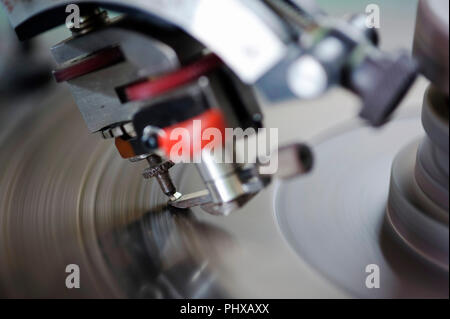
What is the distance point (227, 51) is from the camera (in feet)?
1.19

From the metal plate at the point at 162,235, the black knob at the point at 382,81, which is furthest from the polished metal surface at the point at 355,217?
the black knob at the point at 382,81

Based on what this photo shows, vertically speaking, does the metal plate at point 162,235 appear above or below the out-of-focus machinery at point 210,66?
below

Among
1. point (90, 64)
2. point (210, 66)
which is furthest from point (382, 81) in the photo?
point (90, 64)

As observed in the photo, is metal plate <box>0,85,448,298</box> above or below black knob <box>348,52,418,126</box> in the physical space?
below

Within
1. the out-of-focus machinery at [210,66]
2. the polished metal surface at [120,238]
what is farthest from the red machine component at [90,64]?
the polished metal surface at [120,238]

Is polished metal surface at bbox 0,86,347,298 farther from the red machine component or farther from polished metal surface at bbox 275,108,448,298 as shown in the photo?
the red machine component

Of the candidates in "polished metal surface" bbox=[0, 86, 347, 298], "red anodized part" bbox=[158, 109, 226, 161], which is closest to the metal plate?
"polished metal surface" bbox=[0, 86, 347, 298]

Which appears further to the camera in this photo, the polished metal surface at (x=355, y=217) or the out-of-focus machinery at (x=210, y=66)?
the polished metal surface at (x=355, y=217)

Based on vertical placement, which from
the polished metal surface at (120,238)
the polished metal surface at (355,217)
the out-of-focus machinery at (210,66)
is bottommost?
the polished metal surface at (355,217)

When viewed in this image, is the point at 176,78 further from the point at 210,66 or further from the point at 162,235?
the point at 162,235

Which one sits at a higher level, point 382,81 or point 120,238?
point 382,81

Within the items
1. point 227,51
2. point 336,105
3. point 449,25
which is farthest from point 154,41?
point 336,105

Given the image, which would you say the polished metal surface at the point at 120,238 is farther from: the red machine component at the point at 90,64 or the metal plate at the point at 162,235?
the red machine component at the point at 90,64

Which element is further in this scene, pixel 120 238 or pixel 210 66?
pixel 120 238
